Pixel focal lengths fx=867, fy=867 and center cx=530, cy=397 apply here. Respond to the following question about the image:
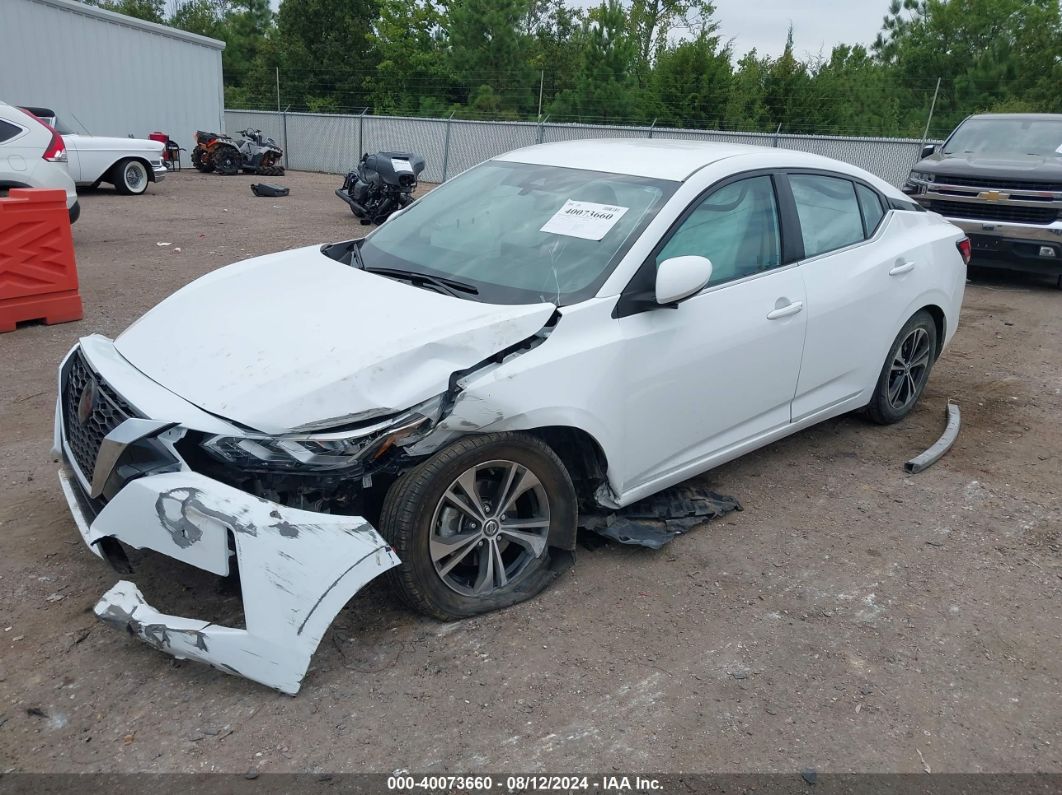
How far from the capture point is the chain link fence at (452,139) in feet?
64.1

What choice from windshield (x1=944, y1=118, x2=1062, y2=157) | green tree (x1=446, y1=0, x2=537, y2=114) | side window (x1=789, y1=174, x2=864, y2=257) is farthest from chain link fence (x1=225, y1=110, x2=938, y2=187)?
side window (x1=789, y1=174, x2=864, y2=257)

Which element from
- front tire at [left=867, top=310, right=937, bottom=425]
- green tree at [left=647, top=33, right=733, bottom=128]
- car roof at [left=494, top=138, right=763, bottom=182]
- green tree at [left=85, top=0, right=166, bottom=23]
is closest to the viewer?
car roof at [left=494, top=138, right=763, bottom=182]

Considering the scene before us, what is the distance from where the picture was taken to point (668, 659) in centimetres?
313

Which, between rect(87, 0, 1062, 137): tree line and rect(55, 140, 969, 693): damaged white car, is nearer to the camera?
rect(55, 140, 969, 693): damaged white car

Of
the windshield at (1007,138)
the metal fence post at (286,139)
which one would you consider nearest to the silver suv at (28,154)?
the windshield at (1007,138)

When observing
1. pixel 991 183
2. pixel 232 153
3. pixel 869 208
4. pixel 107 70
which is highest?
pixel 107 70

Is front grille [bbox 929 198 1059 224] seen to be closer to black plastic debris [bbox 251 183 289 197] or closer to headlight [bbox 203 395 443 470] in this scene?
headlight [bbox 203 395 443 470]

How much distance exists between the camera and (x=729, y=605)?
350 centimetres

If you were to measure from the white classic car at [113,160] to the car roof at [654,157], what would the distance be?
13.5 m

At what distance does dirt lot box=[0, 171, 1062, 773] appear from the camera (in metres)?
2.66

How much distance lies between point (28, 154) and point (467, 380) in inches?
330

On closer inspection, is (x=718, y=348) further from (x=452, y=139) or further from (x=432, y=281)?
(x=452, y=139)

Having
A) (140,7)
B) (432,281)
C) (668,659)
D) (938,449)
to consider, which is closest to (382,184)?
(938,449)

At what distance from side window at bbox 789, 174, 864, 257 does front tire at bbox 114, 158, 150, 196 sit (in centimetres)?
1505
